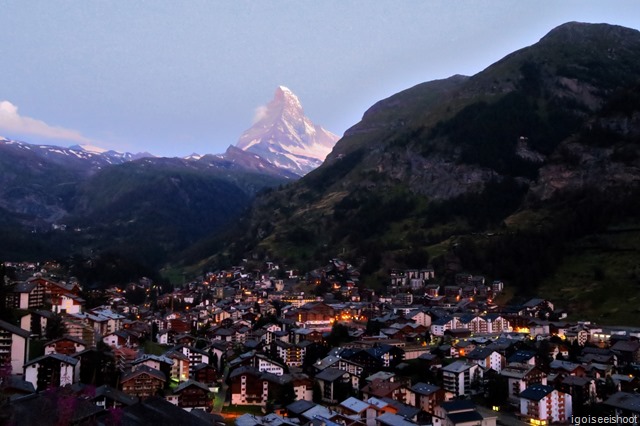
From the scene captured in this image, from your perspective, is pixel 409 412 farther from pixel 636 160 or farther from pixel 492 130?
pixel 492 130

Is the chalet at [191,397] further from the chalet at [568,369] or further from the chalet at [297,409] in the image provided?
the chalet at [568,369]

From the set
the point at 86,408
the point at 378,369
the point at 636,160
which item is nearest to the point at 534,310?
the point at 378,369

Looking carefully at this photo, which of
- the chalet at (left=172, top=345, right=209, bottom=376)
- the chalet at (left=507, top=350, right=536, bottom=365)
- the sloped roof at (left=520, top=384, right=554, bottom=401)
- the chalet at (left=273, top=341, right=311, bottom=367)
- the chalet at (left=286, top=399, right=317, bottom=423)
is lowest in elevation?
the chalet at (left=273, top=341, right=311, bottom=367)

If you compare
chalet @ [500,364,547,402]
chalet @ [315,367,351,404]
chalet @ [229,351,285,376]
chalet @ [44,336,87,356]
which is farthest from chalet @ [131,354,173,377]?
chalet @ [500,364,547,402]

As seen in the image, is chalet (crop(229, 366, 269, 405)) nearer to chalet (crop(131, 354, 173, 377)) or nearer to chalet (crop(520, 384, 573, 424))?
chalet (crop(131, 354, 173, 377))

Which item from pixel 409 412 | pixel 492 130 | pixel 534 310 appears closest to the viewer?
pixel 409 412
